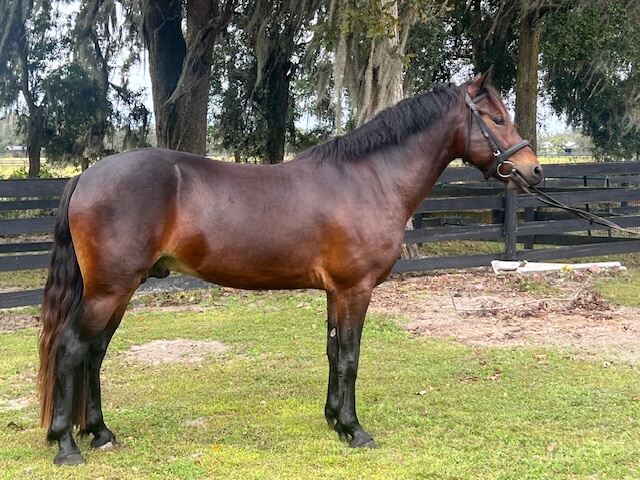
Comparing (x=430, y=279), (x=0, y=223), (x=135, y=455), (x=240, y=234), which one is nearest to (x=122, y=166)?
(x=240, y=234)

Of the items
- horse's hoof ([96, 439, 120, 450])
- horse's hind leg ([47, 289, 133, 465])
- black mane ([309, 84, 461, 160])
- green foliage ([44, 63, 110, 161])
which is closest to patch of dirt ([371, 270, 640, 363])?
black mane ([309, 84, 461, 160])

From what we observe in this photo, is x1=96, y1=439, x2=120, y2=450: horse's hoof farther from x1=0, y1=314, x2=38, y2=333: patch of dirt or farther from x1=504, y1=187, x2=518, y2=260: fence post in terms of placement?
x1=504, y1=187, x2=518, y2=260: fence post

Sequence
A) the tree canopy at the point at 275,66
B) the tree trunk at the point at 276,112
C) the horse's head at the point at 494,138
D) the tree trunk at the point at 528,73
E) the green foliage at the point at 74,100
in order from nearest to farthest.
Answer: the horse's head at the point at 494,138
the tree canopy at the point at 275,66
the tree trunk at the point at 528,73
the tree trunk at the point at 276,112
the green foliage at the point at 74,100

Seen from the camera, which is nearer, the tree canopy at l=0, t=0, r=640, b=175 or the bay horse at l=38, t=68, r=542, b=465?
the bay horse at l=38, t=68, r=542, b=465

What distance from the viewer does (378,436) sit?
369 cm

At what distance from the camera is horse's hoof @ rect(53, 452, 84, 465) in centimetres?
334

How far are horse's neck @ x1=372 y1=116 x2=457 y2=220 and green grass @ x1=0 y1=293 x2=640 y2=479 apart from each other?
1.29 metres

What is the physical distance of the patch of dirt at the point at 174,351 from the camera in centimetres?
528

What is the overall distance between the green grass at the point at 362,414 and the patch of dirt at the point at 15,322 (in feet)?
1.43

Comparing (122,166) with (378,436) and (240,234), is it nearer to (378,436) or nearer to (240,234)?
(240,234)

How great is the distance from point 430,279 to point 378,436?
192 inches

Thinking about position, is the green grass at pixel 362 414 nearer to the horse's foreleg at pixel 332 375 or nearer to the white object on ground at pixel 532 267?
the horse's foreleg at pixel 332 375

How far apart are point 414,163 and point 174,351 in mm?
2803

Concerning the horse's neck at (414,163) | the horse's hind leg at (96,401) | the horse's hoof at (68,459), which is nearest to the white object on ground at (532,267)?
the horse's neck at (414,163)
